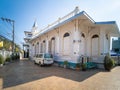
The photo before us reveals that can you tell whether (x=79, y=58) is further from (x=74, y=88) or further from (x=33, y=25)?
(x=33, y=25)

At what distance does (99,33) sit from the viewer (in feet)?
44.4

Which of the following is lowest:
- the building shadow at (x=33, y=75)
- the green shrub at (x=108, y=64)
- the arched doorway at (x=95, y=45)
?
the building shadow at (x=33, y=75)

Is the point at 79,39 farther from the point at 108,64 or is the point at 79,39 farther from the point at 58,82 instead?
the point at 58,82

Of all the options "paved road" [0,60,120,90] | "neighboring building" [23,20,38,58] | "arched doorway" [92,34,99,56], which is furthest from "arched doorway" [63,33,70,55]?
"neighboring building" [23,20,38,58]

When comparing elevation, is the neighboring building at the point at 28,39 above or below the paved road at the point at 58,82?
above

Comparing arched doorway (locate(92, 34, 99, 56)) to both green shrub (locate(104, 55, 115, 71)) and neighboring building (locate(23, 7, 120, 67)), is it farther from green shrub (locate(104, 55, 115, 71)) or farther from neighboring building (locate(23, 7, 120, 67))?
green shrub (locate(104, 55, 115, 71))

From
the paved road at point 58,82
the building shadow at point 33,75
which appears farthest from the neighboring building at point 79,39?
the paved road at point 58,82

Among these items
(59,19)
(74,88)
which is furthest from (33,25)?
(74,88)

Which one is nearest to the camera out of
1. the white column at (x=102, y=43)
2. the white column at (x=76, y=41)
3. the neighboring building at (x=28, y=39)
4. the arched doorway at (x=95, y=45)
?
the white column at (x=76, y=41)

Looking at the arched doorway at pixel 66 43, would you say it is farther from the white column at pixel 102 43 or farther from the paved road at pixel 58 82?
the paved road at pixel 58 82

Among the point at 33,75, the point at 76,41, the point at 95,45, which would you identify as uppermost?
the point at 76,41

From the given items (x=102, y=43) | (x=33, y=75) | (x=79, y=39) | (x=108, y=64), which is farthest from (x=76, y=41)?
(x=33, y=75)

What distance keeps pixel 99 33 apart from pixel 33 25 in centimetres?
2470

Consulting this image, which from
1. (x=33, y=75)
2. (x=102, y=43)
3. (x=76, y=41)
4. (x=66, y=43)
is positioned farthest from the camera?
(x=66, y=43)
